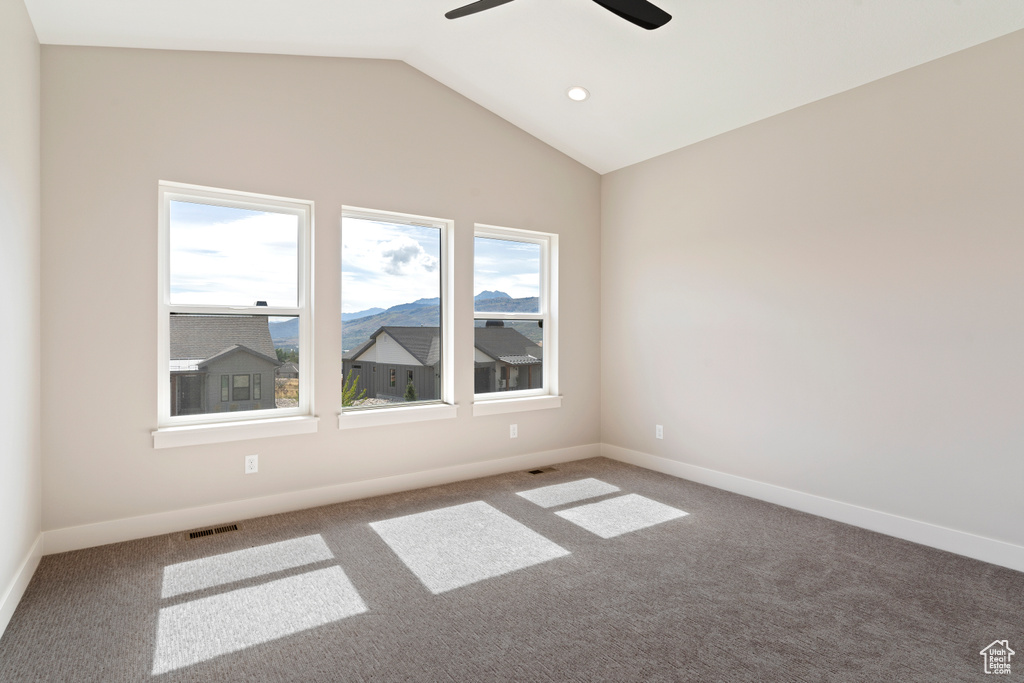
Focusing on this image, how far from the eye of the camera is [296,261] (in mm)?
3658

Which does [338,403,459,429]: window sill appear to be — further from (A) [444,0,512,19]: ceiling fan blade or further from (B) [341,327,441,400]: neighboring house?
(A) [444,0,512,19]: ceiling fan blade

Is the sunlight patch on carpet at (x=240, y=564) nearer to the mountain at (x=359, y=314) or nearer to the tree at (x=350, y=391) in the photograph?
the tree at (x=350, y=391)

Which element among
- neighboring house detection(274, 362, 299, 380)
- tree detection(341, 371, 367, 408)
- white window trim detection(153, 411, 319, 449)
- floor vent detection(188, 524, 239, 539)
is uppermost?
neighboring house detection(274, 362, 299, 380)

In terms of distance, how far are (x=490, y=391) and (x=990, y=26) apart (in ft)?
12.5

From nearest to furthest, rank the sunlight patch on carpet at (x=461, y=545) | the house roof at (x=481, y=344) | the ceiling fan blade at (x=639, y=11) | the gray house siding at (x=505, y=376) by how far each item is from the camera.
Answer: the ceiling fan blade at (x=639, y=11)
the sunlight patch on carpet at (x=461, y=545)
the house roof at (x=481, y=344)
the gray house siding at (x=505, y=376)

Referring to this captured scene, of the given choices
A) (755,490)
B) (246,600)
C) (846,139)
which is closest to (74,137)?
(246,600)

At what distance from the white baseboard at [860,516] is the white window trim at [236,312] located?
9.60 feet

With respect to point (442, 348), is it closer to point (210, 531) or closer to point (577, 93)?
point (210, 531)

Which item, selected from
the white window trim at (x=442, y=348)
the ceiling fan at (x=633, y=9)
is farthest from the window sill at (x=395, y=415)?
the ceiling fan at (x=633, y=9)

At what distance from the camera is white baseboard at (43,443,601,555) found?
9.55 ft

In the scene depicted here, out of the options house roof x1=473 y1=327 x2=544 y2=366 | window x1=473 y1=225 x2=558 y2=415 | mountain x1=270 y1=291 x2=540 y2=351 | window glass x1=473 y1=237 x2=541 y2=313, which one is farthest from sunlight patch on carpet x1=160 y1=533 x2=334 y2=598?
window glass x1=473 y1=237 x2=541 y2=313

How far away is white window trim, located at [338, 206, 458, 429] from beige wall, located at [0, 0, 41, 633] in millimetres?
1649

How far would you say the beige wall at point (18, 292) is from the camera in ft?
7.21

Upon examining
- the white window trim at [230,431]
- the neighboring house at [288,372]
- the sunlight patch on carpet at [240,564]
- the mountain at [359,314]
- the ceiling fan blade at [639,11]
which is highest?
the ceiling fan blade at [639,11]
